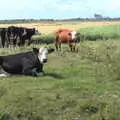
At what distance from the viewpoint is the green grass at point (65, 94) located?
27.5 feet

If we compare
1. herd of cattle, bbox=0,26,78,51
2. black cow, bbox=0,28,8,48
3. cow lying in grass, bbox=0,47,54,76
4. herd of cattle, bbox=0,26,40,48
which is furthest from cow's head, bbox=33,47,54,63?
black cow, bbox=0,28,8,48

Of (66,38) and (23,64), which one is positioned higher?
(23,64)

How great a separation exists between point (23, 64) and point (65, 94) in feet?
11.1

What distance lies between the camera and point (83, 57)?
693 inches

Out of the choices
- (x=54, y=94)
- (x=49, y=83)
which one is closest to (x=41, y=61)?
(x=49, y=83)

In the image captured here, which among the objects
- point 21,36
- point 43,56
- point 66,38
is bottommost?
point 21,36

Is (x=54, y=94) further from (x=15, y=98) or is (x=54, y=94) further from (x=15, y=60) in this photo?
(x=15, y=60)

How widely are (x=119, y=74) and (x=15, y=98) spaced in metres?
3.54

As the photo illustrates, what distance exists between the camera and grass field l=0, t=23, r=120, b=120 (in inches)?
329

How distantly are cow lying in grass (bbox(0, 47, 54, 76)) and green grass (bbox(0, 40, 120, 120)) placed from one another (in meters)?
0.33

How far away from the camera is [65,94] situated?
10258 mm

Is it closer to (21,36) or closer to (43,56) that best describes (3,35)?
(21,36)

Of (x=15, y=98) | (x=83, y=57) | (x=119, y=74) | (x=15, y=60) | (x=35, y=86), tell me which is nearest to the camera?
(x=15, y=98)

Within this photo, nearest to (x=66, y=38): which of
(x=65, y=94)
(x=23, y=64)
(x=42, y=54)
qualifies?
(x=42, y=54)
